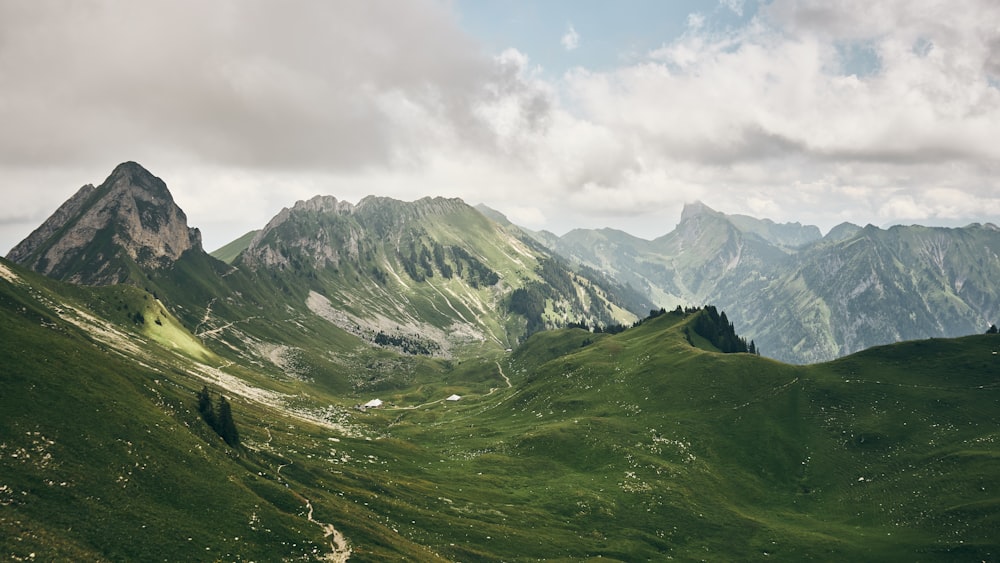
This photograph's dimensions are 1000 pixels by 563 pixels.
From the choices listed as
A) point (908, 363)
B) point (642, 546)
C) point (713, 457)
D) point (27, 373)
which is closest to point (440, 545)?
point (642, 546)

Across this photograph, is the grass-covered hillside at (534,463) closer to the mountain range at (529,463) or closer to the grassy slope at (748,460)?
the mountain range at (529,463)

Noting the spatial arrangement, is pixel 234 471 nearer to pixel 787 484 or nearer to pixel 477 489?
pixel 477 489

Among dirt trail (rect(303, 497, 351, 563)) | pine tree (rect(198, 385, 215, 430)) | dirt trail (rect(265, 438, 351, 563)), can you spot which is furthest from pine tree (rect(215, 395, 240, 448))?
dirt trail (rect(303, 497, 351, 563))

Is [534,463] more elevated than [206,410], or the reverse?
[206,410]

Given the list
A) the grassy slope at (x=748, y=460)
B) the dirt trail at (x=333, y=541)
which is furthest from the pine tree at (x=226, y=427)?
the grassy slope at (x=748, y=460)

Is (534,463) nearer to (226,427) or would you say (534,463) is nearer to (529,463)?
(529,463)

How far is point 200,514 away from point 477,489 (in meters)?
59.7

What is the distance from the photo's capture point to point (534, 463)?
126m

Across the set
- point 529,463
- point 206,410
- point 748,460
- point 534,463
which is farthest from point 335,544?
point 748,460

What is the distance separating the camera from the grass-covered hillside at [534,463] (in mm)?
56938

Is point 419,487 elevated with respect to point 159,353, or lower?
lower

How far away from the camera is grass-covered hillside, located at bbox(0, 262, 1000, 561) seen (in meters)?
56.9

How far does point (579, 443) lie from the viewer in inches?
5202

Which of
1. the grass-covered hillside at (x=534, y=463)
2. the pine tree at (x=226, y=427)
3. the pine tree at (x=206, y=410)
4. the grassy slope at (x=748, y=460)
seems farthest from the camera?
the grassy slope at (x=748, y=460)
